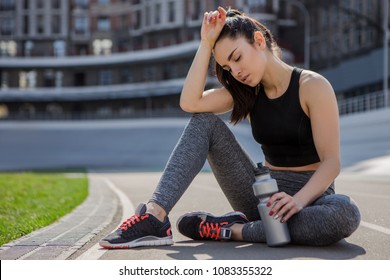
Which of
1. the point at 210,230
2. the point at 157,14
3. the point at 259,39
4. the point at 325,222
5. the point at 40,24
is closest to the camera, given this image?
the point at 325,222

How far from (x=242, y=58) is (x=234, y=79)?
470mm

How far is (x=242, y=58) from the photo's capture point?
4375 millimetres

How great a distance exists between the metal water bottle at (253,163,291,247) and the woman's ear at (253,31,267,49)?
816 millimetres

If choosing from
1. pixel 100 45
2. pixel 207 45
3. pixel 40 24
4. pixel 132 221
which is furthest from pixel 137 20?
pixel 132 221

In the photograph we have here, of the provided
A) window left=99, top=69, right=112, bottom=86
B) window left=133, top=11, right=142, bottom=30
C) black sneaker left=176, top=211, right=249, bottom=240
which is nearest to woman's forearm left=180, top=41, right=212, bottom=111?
black sneaker left=176, top=211, right=249, bottom=240

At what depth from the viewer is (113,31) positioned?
77.1 m

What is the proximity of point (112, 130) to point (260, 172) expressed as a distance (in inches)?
2196

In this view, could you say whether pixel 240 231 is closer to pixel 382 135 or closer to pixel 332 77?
pixel 382 135

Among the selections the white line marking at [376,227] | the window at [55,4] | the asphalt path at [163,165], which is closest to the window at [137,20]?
the window at [55,4]

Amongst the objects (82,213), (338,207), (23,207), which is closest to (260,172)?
(338,207)

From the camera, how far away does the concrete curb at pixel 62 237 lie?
4.25 m

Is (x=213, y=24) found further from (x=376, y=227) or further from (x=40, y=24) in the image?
(x=40, y=24)

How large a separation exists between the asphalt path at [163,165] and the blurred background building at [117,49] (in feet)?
10.9
